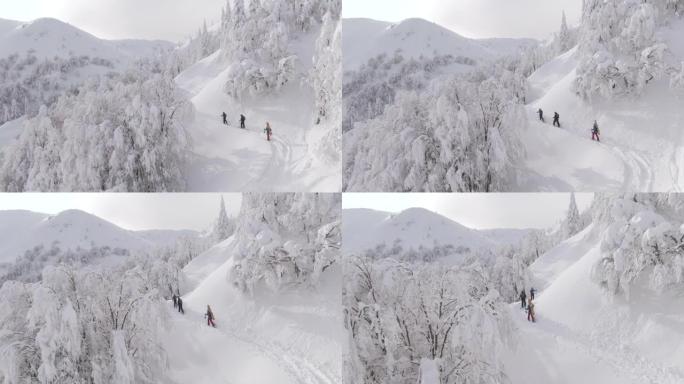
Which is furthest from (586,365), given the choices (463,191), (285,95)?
(285,95)

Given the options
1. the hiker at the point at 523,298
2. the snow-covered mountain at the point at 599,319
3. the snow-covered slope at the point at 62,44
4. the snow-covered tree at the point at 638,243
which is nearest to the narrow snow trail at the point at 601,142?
the snow-covered tree at the point at 638,243

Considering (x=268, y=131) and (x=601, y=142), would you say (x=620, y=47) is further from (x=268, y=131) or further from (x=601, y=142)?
(x=268, y=131)

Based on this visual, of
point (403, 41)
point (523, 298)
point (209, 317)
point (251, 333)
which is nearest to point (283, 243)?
point (251, 333)

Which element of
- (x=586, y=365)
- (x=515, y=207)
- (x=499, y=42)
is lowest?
(x=586, y=365)

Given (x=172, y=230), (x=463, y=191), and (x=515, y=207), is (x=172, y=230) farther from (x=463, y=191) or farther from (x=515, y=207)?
(x=515, y=207)

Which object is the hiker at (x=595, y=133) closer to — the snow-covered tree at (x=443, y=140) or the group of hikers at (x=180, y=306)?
the snow-covered tree at (x=443, y=140)
